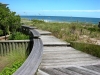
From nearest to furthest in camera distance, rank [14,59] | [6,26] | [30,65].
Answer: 1. [30,65]
2. [14,59]
3. [6,26]

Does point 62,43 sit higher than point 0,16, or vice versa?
point 0,16

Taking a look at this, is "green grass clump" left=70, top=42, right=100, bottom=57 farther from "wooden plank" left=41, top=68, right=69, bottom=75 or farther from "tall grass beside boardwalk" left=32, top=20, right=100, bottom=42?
"wooden plank" left=41, top=68, right=69, bottom=75

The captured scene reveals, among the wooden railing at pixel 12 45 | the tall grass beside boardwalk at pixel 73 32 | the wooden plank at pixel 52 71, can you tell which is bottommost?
the wooden railing at pixel 12 45

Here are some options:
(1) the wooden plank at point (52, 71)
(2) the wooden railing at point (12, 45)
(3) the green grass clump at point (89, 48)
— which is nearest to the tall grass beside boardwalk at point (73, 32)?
(3) the green grass clump at point (89, 48)

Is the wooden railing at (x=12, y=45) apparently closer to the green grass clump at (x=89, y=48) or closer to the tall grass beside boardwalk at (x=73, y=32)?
the tall grass beside boardwalk at (x=73, y=32)

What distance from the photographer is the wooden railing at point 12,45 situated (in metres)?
9.59

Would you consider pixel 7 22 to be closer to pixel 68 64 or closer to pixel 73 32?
pixel 73 32

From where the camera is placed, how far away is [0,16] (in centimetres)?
1292

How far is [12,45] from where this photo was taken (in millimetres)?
9680

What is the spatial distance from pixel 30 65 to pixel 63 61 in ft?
4.85

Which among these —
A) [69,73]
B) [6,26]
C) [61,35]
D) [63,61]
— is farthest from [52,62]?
[6,26]

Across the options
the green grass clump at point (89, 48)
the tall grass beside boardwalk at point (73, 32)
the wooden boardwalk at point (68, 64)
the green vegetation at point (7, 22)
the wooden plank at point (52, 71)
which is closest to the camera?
the wooden plank at point (52, 71)

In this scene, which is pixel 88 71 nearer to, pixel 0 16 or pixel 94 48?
pixel 94 48

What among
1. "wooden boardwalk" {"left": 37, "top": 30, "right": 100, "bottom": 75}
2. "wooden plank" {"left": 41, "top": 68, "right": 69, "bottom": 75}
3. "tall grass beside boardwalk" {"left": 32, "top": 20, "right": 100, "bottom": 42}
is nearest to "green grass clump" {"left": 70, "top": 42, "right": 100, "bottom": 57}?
"wooden boardwalk" {"left": 37, "top": 30, "right": 100, "bottom": 75}
